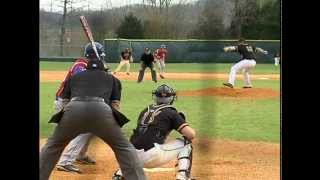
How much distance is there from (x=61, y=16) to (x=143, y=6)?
0.30m

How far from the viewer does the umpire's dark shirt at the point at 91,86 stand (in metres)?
2.48

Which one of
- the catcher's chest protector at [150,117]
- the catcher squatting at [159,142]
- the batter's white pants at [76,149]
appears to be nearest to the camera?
the batter's white pants at [76,149]

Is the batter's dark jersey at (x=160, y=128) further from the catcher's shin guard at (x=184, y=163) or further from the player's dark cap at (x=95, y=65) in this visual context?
the player's dark cap at (x=95, y=65)

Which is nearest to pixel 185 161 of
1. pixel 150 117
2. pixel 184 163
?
pixel 184 163

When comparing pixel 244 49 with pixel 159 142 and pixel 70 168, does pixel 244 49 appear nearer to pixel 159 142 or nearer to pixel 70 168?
pixel 159 142

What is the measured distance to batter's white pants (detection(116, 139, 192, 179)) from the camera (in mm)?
3008

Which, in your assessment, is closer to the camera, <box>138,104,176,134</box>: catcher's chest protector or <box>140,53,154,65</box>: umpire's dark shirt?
<box>140,53,154,65</box>: umpire's dark shirt

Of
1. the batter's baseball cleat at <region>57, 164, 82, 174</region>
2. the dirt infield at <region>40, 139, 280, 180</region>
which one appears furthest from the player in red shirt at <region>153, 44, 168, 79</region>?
the batter's baseball cleat at <region>57, 164, 82, 174</region>

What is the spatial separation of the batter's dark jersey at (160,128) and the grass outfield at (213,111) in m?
0.08

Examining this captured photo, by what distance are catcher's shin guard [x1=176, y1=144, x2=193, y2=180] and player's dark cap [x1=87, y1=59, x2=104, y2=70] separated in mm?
689

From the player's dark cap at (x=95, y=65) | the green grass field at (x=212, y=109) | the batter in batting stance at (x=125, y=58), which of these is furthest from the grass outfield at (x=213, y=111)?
the batter in batting stance at (x=125, y=58)

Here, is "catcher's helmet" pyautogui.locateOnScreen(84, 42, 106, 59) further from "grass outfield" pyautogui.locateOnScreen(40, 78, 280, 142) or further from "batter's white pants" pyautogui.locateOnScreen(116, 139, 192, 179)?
"batter's white pants" pyautogui.locateOnScreen(116, 139, 192, 179)
